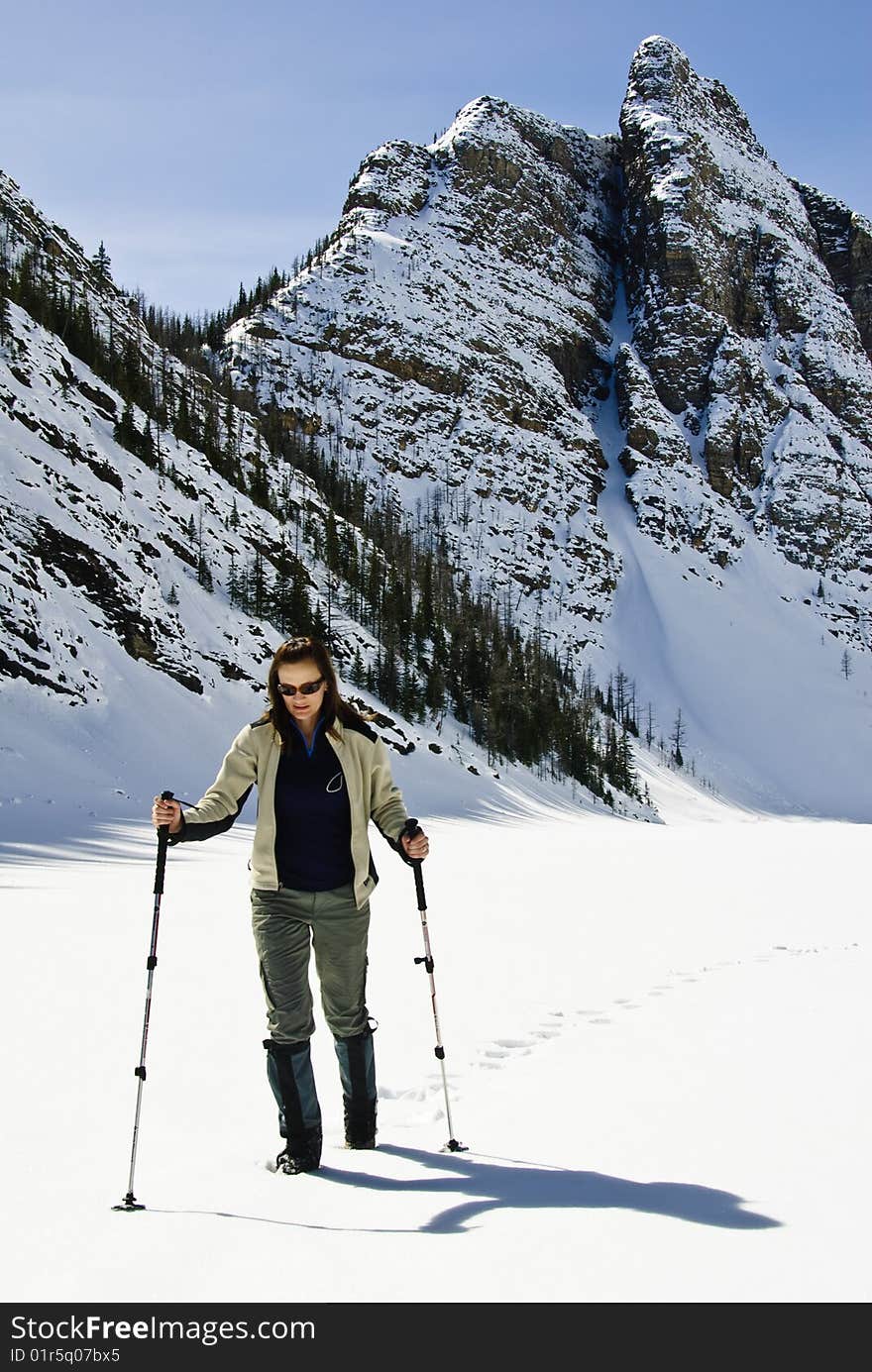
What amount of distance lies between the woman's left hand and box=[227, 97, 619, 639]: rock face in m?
101

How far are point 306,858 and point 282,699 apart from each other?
0.69 m

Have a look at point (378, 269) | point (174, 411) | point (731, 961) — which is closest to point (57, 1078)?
point (731, 961)

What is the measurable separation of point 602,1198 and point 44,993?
398 centimetres

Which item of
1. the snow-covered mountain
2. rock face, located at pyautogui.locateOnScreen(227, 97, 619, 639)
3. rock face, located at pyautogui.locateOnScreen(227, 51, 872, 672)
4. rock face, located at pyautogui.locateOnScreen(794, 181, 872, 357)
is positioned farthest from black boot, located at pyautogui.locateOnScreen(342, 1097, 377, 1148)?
rock face, located at pyautogui.locateOnScreen(794, 181, 872, 357)

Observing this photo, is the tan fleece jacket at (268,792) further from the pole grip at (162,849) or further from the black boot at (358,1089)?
the black boot at (358,1089)

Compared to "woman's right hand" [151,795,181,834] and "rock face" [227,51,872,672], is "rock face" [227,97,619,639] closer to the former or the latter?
"rock face" [227,51,872,672]

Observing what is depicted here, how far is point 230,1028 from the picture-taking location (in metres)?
5.13

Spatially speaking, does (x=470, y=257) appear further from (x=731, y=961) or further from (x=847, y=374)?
(x=731, y=961)

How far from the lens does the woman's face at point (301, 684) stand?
367 cm

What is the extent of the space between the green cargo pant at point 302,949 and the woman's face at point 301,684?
75cm

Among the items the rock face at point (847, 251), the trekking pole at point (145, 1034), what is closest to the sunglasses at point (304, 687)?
the trekking pole at point (145, 1034)

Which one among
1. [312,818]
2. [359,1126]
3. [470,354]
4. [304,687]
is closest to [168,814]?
[312,818]

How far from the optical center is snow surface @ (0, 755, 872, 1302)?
7.78 feet

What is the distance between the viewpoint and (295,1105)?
348 centimetres
